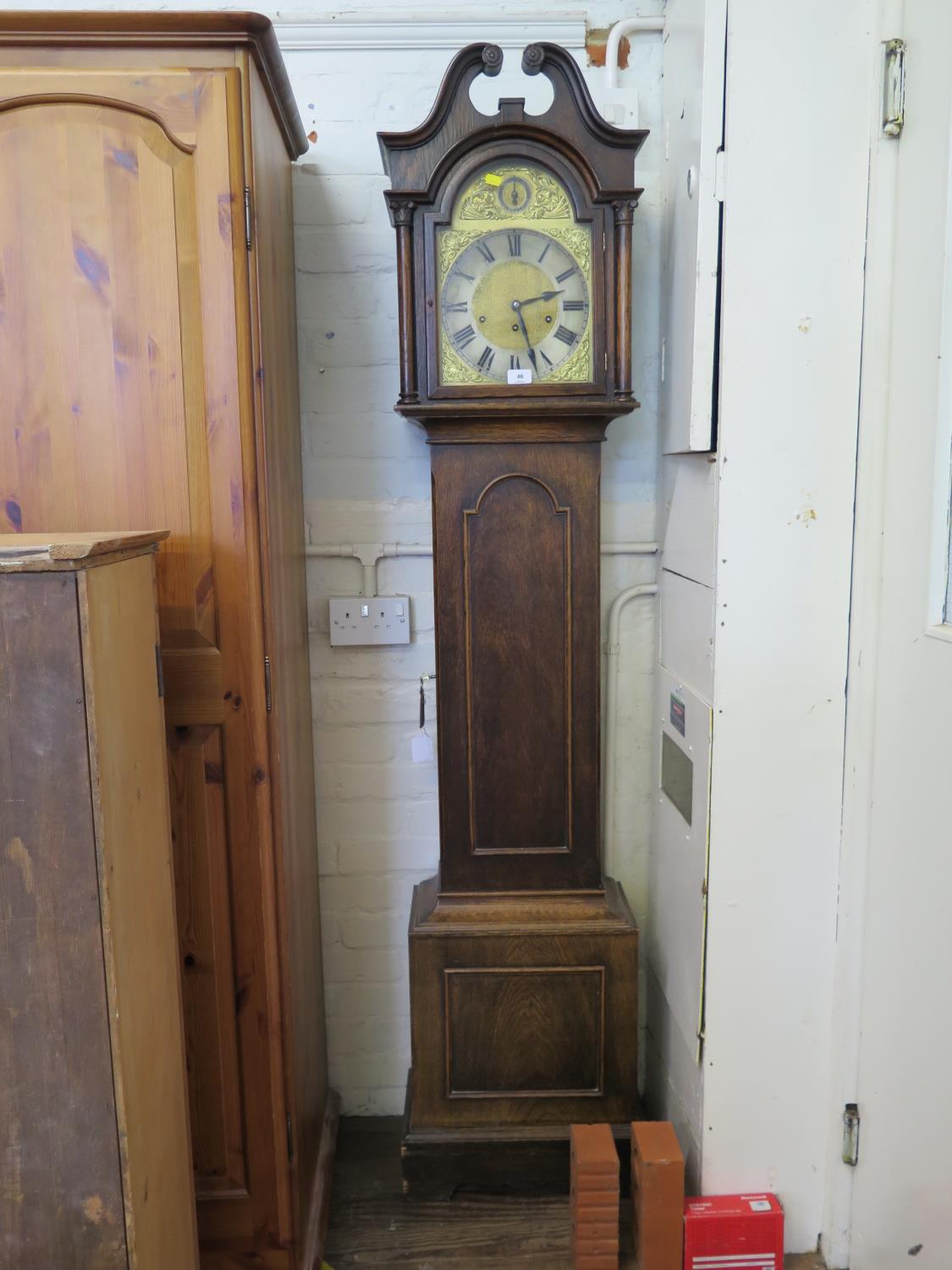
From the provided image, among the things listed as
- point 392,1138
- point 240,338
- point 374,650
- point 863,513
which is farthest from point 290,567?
point 392,1138

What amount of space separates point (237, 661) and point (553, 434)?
0.66m

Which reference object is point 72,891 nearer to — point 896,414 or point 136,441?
point 136,441

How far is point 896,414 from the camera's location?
1.44 metres

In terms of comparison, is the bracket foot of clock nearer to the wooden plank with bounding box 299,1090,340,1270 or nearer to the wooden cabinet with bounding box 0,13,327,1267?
the wooden plank with bounding box 299,1090,340,1270

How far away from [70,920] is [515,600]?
0.91 metres

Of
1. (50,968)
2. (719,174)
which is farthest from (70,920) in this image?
(719,174)

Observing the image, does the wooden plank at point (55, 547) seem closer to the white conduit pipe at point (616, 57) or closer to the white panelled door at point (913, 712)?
the white panelled door at point (913, 712)

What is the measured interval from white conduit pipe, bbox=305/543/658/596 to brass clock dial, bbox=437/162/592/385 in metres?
0.40

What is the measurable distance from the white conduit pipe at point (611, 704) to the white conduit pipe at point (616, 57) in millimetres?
872

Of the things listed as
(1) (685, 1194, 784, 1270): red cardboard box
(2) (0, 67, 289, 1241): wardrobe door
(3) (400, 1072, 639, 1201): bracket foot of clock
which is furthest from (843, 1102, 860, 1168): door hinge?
(2) (0, 67, 289, 1241): wardrobe door

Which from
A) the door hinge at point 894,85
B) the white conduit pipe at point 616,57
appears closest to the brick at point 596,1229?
the door hinge at point 894,85

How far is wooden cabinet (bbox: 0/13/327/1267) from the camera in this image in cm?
132

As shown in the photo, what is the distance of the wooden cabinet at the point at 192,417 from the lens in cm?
132

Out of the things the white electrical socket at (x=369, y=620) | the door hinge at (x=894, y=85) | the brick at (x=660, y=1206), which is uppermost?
the door hinge at (x=894, y=85)
